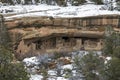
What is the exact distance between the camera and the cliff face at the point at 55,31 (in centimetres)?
4059

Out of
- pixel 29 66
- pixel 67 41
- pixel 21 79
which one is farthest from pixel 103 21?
pixel 21 79

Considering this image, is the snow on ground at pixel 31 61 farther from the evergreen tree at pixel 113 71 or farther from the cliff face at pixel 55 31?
the evergreen tree at pixel 113 71

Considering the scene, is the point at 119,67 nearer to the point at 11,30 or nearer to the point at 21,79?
the point at 21,79

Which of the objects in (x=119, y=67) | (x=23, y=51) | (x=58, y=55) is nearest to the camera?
(x=119, y=67)

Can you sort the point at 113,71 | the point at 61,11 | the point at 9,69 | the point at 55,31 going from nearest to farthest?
the point at 9,69
the point at 113,71
the point at 55,31
the point at 61,11

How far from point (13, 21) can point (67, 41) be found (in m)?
6.53

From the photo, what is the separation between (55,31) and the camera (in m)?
41.2

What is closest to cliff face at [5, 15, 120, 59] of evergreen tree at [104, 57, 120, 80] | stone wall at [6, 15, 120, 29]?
stone wall at [6, 15, 120, 29]

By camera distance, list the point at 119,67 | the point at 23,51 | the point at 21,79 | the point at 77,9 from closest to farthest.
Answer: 1. the point at 21,79
2. the point at 119,67
3. the point at 23,51
4. the point at 77,9

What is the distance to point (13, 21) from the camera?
4053 centimetres

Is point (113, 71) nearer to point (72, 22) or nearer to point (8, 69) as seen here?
point (8, 69)

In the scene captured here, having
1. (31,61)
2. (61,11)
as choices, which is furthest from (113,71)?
(61,11)

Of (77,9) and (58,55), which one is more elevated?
(77,9)

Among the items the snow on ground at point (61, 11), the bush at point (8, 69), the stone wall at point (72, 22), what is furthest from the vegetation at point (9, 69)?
the snow on ground at point (61, 11)
